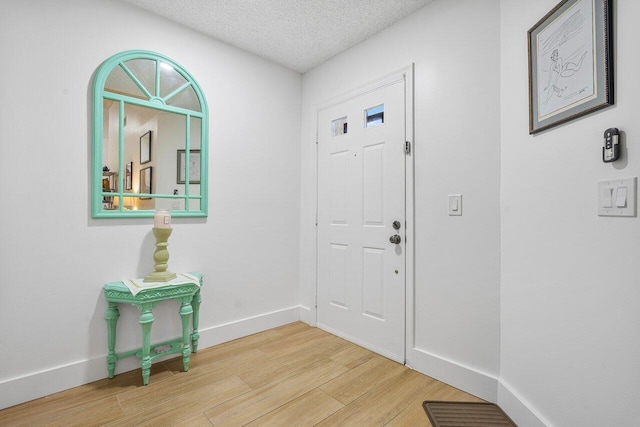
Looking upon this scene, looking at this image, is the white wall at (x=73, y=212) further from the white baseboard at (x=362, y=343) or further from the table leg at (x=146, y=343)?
the white baseboard at (x=362, y=343)

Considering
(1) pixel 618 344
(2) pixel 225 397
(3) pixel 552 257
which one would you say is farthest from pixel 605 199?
(2) pixel 225 397

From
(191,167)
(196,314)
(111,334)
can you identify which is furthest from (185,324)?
(191,167)

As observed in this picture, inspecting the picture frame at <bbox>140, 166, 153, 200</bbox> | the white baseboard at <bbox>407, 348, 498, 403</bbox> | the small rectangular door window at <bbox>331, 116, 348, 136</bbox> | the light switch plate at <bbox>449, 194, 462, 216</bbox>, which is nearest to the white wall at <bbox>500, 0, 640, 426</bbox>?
the white baseboard at <bbox>407, 348, 498, 403</bbox>

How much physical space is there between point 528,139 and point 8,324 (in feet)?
10.1

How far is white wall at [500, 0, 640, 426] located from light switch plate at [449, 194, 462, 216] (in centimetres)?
26

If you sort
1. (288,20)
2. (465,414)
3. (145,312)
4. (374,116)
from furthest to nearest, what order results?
(374,116)
(288,20)
(145,312)
(465,414)

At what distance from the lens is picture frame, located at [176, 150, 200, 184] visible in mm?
2439

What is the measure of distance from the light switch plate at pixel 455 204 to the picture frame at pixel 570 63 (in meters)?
0.58

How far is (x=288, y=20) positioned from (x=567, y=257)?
2389 mm

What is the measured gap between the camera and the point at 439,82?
2137 millimetres

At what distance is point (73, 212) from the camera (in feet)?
6.56

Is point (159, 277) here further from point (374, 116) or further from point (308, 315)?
point (374, 116)

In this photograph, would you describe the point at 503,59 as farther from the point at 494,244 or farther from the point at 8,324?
the point at 8,324

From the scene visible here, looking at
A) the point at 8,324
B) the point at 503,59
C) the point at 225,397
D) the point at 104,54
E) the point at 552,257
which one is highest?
the point at 104,54
